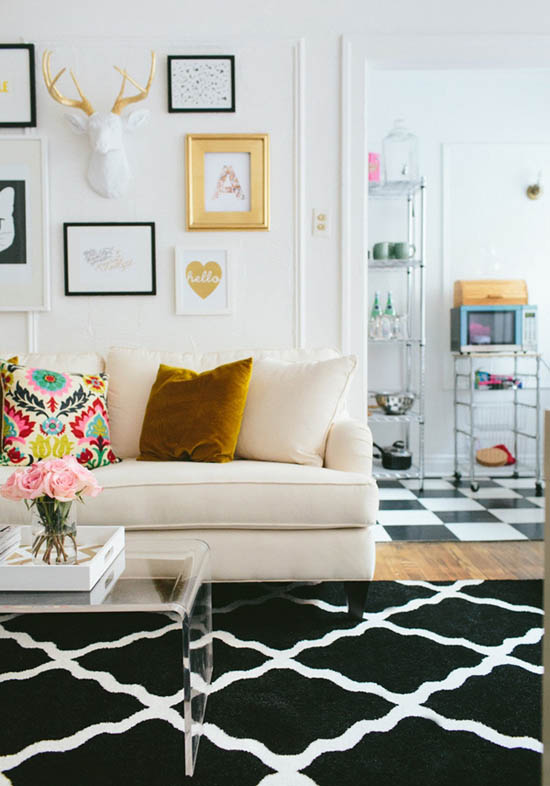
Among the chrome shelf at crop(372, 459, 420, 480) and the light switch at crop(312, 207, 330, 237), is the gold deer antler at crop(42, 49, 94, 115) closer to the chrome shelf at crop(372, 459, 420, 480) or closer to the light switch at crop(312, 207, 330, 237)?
the light switch at crop(312, 207, 330, 237)

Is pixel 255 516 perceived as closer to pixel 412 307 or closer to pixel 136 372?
pixel 136 372

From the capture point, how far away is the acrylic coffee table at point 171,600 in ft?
4.30

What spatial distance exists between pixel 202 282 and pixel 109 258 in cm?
45

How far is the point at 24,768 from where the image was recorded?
55.5 inches

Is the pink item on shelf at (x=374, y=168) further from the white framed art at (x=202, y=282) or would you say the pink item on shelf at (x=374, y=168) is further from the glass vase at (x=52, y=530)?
the glass vase at (x=52, y=530)

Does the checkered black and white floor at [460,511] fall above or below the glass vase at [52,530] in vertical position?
below

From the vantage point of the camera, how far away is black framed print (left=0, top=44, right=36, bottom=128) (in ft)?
10.5

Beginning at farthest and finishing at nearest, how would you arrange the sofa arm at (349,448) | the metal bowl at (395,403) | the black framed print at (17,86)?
1. the metal bowl at (395,403)
2. the black framed print at (17,86)
3. the sofa arm at (349,448)

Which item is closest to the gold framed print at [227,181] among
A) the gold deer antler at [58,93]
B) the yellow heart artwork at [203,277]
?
the yellow heart artwork at [203,277]

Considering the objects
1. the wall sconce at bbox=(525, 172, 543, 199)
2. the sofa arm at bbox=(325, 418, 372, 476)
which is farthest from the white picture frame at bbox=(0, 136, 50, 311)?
the wall sconce at bbox=(525, 172, 543, 199)

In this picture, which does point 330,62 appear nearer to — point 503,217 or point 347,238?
point 347,238

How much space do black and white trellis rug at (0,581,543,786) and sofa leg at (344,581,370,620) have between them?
33 mm

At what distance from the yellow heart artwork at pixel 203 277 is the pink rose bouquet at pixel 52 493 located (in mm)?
1857

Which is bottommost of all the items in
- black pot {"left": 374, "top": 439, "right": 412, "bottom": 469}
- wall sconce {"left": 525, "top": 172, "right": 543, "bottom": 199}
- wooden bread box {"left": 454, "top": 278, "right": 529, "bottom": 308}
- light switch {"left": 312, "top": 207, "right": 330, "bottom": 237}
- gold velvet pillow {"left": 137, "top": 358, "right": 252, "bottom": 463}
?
black pot {"left": 374, "top": 439, "right": 412, "bottom": 469}
